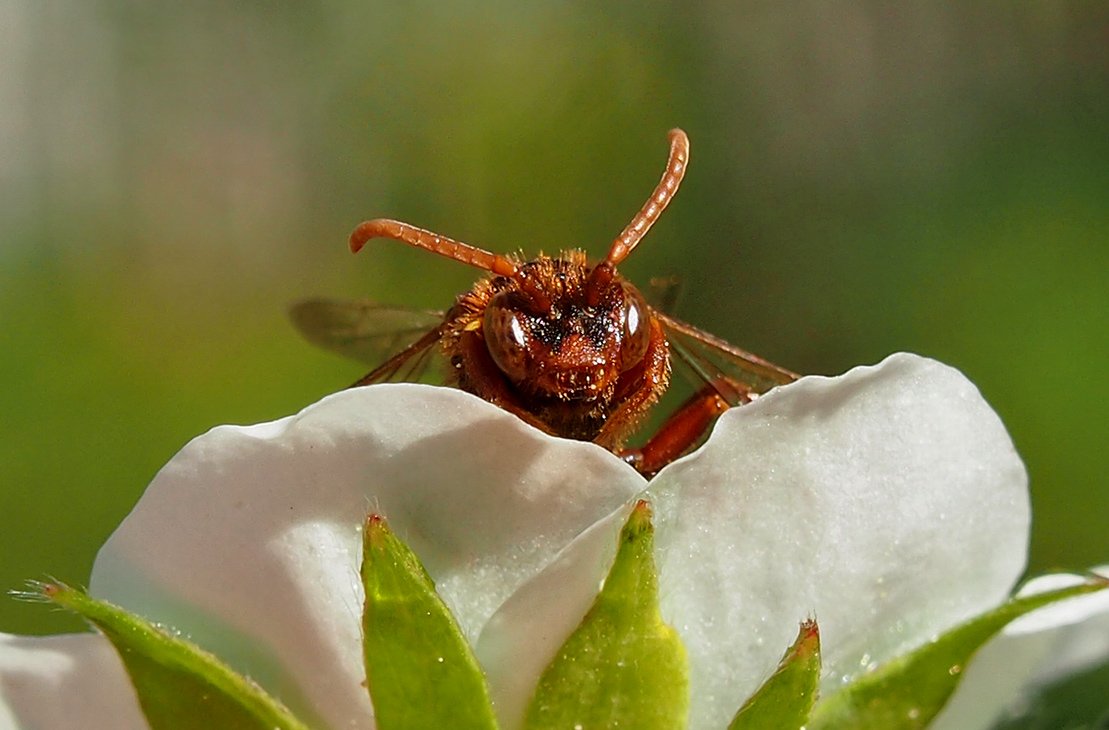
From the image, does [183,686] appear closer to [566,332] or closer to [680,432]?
[566,332]

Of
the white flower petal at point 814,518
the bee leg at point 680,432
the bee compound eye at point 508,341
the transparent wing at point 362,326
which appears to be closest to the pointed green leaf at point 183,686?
the white flower petal at point 814,518

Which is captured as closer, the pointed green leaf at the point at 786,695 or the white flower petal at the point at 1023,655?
the pointed green leaf at the point at 786,695

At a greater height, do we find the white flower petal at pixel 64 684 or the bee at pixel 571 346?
the bee at pixel 571 346

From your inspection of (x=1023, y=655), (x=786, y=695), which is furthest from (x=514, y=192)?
(x=786, y=695)

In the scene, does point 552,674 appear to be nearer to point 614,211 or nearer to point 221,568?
point 221,568

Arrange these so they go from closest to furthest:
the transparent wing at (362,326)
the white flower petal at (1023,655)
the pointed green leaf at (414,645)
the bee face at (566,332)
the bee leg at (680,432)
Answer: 1. the pointed green leaf at (414,645)
2. the white flower petal at (1023,655)
3. the bee face at (566,332)
4. the bee leg at (680,432)
5. the transparent wing at (362,326)

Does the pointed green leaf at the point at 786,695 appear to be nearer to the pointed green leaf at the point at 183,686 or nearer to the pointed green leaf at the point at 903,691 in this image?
the pointed green leaf at the point at 903,691

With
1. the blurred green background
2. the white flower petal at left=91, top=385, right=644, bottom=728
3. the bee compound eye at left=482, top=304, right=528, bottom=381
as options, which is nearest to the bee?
the bee compound eye at left=482, top=304, right=528, bottom=381
